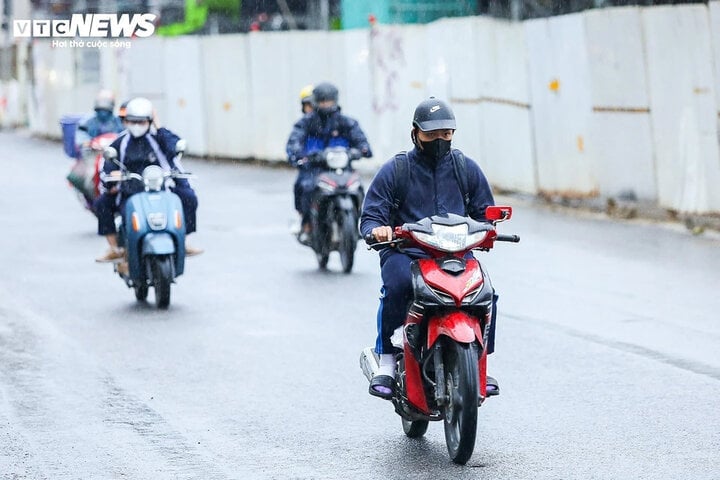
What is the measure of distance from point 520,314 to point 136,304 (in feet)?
11.1

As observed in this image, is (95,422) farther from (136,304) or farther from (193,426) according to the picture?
(136,304)

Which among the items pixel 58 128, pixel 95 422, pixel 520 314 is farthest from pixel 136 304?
pixel 58 128

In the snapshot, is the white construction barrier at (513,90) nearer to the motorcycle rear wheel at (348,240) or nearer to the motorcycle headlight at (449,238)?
the motorcycle rear wheel at (348,240)

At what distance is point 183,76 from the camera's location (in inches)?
1352

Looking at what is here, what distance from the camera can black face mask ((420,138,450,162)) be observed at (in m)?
7.92

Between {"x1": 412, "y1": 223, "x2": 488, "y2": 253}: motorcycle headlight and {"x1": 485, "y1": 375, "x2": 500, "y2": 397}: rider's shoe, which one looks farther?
{"x1": 485, "y1": 375, "x2": 500, "y2": 397}: rider's shoe

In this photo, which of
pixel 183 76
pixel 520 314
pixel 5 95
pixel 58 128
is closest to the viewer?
pixel 520 314

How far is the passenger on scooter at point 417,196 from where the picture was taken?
25.8 ft

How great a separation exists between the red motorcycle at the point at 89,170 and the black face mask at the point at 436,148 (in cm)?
1165

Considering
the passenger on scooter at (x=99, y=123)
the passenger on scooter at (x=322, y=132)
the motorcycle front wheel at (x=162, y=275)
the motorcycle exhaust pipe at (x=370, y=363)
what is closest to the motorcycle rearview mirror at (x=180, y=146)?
the motorcycle front wheel at (x=162, y=275)

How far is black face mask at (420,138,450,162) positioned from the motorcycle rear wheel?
287 inches

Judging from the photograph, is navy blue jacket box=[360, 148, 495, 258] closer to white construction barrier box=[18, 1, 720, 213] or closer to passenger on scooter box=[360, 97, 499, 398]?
passenger on scooter box=[360, 97, 499, 398]

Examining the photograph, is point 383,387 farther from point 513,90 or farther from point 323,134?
point 513,90

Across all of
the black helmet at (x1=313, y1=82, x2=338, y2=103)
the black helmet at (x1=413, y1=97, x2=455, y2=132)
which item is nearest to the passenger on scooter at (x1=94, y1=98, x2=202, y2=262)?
the black helmet at (x1=313, y1=82, x2=338, y2=103)
